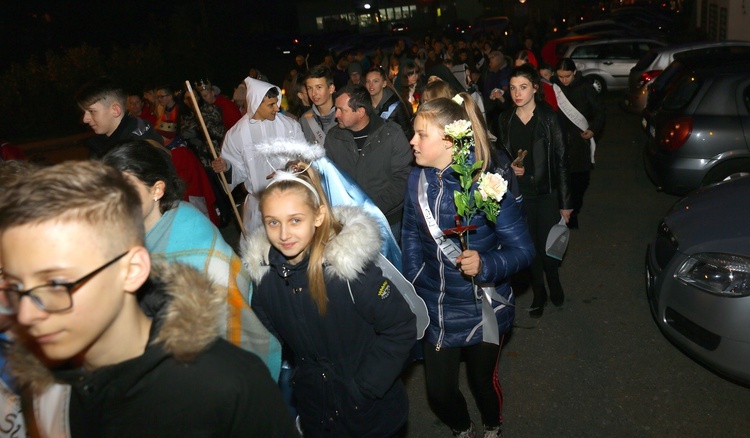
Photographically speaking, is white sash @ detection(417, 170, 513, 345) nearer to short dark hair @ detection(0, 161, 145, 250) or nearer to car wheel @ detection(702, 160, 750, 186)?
short dark hair @ detection(0, 161, 145, 250)

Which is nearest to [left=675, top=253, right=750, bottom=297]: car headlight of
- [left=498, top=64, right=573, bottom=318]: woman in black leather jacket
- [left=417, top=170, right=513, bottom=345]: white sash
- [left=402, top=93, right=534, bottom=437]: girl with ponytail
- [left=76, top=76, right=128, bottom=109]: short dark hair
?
[left=498, top=64, right=573, bottom=318]: woman in black leather jacket

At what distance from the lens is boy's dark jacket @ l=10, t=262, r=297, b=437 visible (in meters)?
1.57

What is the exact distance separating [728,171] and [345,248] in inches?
250

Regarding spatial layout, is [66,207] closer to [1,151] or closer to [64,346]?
[64,346]

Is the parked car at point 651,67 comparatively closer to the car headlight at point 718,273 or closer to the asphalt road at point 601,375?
the asphalt road at point 601,375

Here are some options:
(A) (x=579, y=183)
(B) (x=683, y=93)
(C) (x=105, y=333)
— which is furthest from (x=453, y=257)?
(B) (x=683, y=93)

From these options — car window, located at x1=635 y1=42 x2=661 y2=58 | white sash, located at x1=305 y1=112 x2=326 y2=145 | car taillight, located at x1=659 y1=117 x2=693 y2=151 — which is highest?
white sash, located at x1=305 y1=112 x2=326 y2=145

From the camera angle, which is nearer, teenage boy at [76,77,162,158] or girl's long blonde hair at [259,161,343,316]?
girl's long blonde hair at [259,161,343,316]

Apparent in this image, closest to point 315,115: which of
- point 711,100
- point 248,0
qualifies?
point 711,100

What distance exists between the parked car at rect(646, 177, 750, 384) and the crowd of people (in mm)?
937

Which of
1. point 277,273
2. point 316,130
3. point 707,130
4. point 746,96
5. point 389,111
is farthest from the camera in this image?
point 389,111

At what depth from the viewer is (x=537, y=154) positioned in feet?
16.3

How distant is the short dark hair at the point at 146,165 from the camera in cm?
272

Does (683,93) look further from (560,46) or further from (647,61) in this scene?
(560,46)
